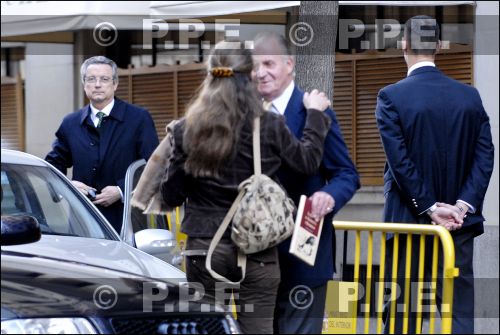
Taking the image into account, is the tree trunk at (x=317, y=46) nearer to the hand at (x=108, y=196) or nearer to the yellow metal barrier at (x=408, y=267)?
the hand at (x=108, y=196)

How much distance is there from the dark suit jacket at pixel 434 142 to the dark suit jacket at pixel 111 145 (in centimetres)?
194

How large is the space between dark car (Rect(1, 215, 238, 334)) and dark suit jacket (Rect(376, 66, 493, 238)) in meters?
1.61

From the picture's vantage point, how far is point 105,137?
7.54 meters

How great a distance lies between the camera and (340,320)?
629 cm

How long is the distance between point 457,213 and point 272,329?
1.48 meters

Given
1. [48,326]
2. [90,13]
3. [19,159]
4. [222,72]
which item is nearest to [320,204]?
[222,72]

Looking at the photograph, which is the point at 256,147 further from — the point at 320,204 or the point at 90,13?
the point at 90,13

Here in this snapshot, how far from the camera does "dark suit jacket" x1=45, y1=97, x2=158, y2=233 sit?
754cm

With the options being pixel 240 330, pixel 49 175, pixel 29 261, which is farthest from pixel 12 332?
pixel 49 175

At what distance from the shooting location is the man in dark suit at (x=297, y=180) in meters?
5.26

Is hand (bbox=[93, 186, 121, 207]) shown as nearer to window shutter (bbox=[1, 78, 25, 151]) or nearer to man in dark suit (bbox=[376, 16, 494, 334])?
man in dark suit (bbox=[376, 16, 494, 334])

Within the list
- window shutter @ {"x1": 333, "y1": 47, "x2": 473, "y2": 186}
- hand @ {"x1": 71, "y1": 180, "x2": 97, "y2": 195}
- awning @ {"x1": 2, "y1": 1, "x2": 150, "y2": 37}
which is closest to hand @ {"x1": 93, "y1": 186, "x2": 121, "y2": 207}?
hand @ {"x1": 71, "y1": 180, "x2": 97, "y2": 195}

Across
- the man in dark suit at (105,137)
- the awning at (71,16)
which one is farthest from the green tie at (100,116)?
the awning at (71,16)

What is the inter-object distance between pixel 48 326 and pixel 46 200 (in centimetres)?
200
